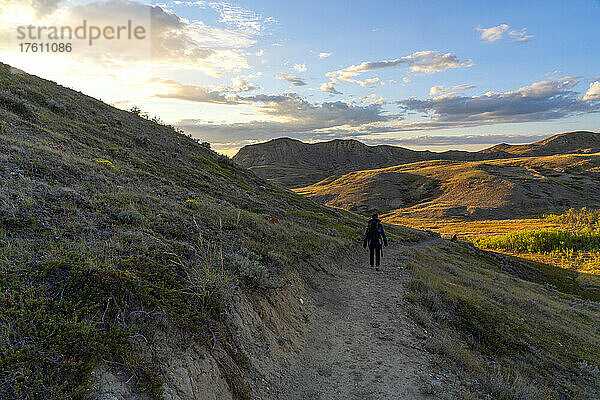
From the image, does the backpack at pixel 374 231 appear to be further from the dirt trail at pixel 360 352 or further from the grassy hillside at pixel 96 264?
the grassy hillside at pixel 96 264

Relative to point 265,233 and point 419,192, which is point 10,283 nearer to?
point 265,233

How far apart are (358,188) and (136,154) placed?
95837 millimetres

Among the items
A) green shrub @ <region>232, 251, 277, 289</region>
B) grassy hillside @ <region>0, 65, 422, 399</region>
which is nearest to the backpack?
grassy hillside @ <region>0, 65, 422, 399</region>

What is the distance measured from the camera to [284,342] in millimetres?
8055

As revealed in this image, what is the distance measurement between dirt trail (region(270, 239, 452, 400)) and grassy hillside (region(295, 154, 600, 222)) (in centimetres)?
7258

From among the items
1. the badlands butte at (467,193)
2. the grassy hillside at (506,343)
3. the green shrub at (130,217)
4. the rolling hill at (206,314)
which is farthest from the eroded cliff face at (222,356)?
the badlands butte at (467,193)

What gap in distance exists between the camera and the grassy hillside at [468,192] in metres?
84.3

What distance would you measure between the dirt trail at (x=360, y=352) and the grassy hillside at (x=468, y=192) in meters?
72.6

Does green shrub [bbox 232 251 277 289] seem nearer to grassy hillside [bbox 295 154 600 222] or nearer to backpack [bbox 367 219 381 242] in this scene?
backpack [bbox 367 219 381 242]

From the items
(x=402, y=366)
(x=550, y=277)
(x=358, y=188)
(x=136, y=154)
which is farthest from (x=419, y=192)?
(x=402, y=366)

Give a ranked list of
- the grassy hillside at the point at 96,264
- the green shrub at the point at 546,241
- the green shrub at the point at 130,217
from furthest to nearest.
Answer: the green shrub at the point at 546,241
the green shrub at the point at 130,217
the grassy hillside at the point at 96,264

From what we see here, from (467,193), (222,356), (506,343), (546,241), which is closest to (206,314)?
(222,356)

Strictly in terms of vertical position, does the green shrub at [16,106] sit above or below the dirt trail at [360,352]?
above

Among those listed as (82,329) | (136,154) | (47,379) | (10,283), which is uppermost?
(136,154)
